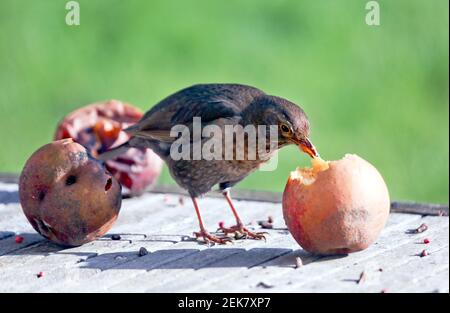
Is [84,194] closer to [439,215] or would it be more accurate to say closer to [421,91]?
[439,215]

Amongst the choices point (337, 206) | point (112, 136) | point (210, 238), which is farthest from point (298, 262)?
point (112, 136)

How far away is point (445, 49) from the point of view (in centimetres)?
1339

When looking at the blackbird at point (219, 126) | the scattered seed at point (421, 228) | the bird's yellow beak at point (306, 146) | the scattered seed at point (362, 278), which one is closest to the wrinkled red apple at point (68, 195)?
the blackbird at point (219, 126)

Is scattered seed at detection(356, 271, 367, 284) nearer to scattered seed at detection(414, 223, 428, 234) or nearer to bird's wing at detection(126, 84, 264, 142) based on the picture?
scattered seed at detection(414, 223, 428, 234)

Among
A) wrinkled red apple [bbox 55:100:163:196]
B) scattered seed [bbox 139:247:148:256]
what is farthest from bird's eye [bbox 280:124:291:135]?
wrinkled red apple [bbox 55:100:163:196]

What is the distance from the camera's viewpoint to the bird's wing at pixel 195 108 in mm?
7648

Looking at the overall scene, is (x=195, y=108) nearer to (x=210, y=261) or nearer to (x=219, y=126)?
(x=219, y=126)

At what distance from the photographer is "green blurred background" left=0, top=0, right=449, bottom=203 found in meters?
12.2

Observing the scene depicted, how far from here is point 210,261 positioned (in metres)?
6.78

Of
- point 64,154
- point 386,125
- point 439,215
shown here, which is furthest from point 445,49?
point 64,154

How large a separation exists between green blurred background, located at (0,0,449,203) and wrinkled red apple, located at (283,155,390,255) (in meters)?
4.99

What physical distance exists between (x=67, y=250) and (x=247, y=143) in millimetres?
1324

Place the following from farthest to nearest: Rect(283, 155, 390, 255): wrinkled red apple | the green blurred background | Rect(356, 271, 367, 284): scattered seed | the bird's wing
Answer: the green blurred background
the bird's wing
Rect(283, 155, 390, 255): wrinkled red apple
Rect(356, 271, 367, 284): scattered seed

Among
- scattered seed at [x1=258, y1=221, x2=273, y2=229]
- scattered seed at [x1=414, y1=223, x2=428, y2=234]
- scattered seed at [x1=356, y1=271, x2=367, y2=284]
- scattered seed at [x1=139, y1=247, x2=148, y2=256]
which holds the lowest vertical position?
scattered seed at [x1=258, y1=221, x2=273, y2=229]
